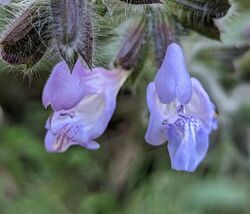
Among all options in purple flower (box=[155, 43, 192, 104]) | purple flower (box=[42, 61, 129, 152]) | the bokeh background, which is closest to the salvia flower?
purple flower (box=[155, 43, 192, 104])

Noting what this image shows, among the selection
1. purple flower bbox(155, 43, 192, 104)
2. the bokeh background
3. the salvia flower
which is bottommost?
the bokeh background

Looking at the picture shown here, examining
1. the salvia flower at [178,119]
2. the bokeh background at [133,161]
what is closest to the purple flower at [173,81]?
the salvia flower at [178,119]

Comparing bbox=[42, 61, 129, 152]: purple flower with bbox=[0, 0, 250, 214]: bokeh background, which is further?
bbox=[0, 0, 250, 214]: bokeh background

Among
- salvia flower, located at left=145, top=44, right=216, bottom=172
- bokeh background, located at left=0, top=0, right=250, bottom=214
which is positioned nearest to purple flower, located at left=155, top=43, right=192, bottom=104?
salvia flower, located at left=145, top=44, right=216, bottom=172

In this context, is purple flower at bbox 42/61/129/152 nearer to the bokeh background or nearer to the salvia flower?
the salvia flower

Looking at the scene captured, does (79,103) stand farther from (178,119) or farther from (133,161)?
(133,161)

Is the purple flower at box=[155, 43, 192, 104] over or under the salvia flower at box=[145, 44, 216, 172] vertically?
over

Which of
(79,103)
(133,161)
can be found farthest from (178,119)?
(133,161)
